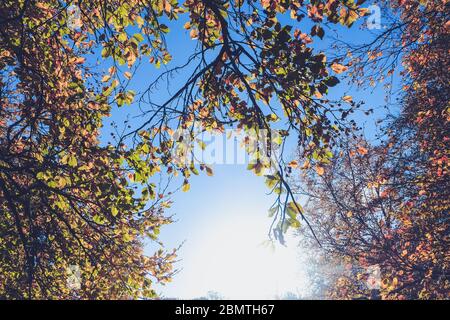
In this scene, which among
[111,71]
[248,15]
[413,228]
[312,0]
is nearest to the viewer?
[312,0]

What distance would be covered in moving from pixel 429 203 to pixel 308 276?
838 inches

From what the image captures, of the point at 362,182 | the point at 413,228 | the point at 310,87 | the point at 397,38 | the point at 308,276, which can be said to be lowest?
the point at 308,276

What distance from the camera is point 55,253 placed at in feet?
25.7

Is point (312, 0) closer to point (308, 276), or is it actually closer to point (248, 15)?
point (248, 15)

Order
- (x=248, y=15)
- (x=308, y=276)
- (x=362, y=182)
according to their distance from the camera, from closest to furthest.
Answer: (x=248, y=15), (x=362, y=182), (x=308, y=276)

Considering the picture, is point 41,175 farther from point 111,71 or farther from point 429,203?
point 429,203

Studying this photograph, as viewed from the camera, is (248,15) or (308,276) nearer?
(248,15)

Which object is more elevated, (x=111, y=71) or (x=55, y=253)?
(x=111, y=71)
